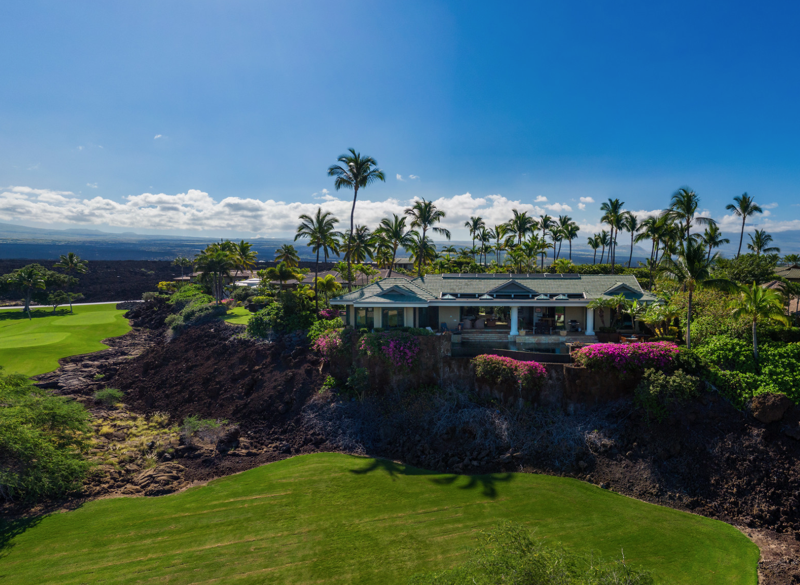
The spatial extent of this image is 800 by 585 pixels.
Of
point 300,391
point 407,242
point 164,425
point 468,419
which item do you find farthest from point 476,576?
point 407,242

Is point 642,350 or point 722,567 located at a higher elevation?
point 642,350

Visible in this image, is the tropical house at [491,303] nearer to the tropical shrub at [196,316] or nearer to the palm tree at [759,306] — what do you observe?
the palm tree at [759,306]

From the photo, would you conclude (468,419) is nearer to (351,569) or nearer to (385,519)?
(385,519)

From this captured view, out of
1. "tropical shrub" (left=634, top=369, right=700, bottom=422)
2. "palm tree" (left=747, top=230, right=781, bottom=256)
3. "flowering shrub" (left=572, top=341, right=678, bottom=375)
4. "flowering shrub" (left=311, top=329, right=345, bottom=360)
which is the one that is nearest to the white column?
"flowering shrub" (left=572, top=341, right=678, bottom=375)

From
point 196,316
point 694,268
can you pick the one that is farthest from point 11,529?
point 694,268

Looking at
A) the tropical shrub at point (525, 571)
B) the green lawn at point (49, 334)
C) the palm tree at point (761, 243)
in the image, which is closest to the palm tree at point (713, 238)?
the palm tree at point (761, 243)

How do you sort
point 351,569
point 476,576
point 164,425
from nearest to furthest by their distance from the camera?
point 476,576 < point 351,569 < point 164,425

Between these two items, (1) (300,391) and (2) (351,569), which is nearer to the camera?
(2) (351,569)
